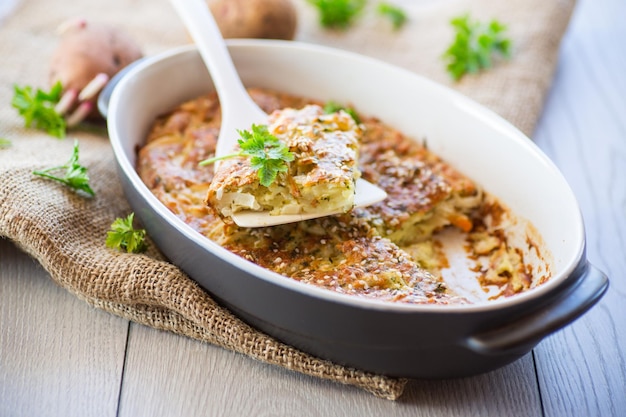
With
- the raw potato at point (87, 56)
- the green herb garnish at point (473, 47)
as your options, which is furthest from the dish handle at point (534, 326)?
the raw potato at point (87, 56)

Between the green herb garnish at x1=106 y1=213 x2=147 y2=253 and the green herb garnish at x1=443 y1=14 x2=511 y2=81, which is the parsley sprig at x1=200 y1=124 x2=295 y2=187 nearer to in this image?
the green herb garnish at x1=106 y1=213 x2=147 y2=253

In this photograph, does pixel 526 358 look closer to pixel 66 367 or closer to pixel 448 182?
pixel 448 182

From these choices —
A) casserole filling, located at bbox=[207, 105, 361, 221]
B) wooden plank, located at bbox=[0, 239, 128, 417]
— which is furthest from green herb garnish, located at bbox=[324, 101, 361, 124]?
wooden plank, located at bbox=[0, 239, 128, 417]

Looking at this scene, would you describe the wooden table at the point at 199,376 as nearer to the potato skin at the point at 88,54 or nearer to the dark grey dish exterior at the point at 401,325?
the dark grey dish exterior at the point at 401,325

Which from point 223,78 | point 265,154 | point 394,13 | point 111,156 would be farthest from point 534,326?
point 394,13

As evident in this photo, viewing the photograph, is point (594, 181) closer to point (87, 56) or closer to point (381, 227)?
point (381, 227)

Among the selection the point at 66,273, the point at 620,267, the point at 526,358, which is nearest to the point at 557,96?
the point at 620,267
